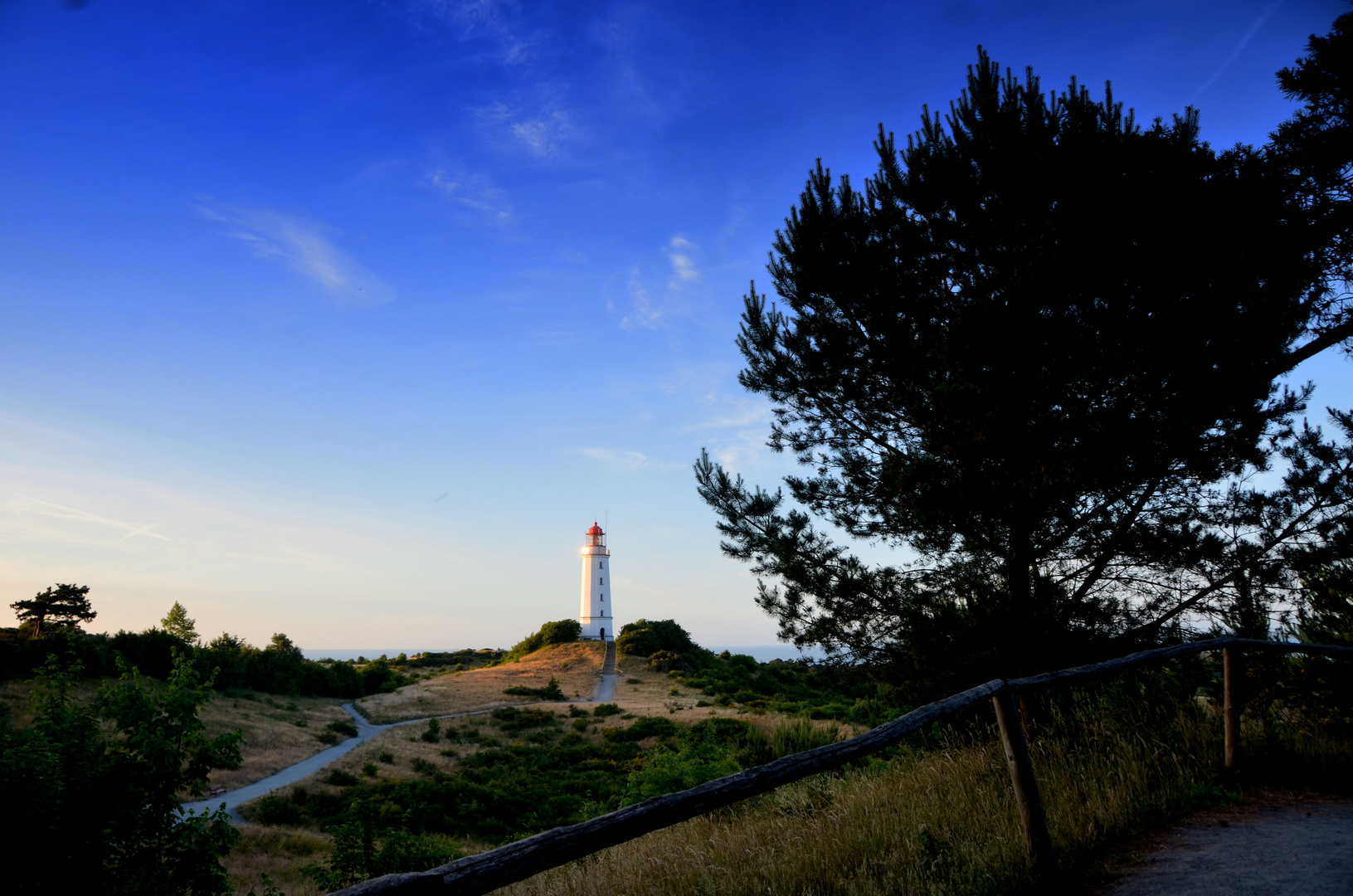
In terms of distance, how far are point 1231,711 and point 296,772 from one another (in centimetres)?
2614

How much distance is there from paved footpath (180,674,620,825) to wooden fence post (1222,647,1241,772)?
41.5ft

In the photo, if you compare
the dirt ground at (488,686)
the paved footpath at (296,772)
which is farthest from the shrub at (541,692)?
the paved footpath at (296,772)

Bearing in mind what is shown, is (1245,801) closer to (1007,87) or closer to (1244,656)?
(1244,656)

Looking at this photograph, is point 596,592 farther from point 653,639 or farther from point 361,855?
point 361,855

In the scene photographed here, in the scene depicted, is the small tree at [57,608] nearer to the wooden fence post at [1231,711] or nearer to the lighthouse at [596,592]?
the lighthouse at [596,592]

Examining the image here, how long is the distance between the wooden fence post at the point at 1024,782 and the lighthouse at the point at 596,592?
196 feet

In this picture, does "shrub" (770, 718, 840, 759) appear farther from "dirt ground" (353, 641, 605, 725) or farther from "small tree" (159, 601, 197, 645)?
"small tree" (159, 601, 197, 645)

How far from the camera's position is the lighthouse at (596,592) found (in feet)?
204

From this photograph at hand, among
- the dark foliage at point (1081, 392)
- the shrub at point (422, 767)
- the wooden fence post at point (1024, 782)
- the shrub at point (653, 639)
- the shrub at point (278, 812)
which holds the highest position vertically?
the dark foliage at point (1081, 392)

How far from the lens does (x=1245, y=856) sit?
155 inches

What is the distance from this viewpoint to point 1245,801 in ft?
16.7

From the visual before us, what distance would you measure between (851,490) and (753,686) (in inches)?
1327

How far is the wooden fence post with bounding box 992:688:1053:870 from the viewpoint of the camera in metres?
3.80

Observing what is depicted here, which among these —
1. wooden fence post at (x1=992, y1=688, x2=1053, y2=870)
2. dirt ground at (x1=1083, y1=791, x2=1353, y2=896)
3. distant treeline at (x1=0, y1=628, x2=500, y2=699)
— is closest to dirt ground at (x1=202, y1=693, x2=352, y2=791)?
distant treeline at (x1=0, y1=628, x2=500, y2=699)
